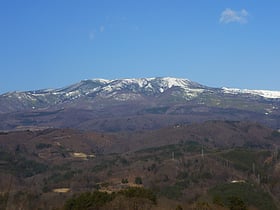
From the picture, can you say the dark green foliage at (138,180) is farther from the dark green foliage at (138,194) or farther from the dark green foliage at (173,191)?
the dark green foliage at (138,194)

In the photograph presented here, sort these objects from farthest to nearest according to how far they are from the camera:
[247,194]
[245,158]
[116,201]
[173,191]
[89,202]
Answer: [245,158]
[173,191]
[247,194]
[89,202]
[116,201]

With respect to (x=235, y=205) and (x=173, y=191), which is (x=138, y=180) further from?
(x=235, y=205)

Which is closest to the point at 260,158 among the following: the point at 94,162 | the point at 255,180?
the point at 255,180

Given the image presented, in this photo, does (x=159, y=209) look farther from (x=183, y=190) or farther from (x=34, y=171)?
(x=34, y=171)

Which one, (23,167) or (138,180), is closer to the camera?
(138,180)

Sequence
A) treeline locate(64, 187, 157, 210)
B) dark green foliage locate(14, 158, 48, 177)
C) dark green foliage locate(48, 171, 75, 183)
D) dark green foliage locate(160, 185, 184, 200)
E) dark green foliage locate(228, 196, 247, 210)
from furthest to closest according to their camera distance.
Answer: dark green foliage locate(14, 158, 48, 177) < dark green foliage locate(48, 171, 75, 183) < dark green foliage locate(160, 185, 184, 200) < dark green foliage locate(228, 196, 247, 210) < treeline locate(64, 187, 157, 210)

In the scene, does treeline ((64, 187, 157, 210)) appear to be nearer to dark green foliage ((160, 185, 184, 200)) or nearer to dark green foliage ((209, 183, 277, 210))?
dark green foliage ((209, 183, 277, 210))

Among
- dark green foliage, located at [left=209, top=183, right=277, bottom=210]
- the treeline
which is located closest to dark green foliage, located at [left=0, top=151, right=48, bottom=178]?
dark green foliage, located at [left=209, top=183, right=277, bottom=210]

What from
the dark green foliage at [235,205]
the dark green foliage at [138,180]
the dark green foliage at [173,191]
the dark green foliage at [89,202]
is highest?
the dark green foliage at [89,202]

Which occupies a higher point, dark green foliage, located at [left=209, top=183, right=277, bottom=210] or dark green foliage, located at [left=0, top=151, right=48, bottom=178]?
dark green foliage, located at [left=209, top=183, right=277, bottom=210]

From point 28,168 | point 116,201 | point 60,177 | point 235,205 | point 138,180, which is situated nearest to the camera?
point 116,201

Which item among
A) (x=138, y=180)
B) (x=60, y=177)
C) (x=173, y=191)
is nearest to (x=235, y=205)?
(x=173, y=191)

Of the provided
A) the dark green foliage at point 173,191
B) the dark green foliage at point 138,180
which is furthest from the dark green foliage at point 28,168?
the dark green foliage at point 173,191

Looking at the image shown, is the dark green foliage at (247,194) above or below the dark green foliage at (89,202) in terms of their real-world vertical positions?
below
